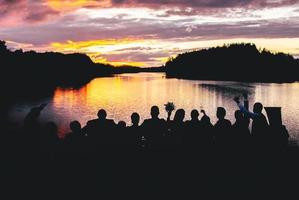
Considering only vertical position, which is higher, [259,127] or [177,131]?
[259,127]

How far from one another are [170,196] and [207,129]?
1965mm

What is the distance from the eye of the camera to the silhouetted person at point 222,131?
458 inches

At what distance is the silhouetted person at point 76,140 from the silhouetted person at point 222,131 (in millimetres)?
3401

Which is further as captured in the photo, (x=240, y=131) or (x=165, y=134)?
(x=165, y=134)

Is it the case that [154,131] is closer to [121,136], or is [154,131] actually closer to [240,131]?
[121,136]

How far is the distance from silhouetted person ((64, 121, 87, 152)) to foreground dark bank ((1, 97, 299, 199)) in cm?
2

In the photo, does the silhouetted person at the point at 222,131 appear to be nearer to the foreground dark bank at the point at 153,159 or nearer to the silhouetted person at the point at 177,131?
the foreground dark bank at the point at 153,159

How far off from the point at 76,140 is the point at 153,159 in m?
2.14

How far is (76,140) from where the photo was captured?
1130 centimetres

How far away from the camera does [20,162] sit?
464 inches

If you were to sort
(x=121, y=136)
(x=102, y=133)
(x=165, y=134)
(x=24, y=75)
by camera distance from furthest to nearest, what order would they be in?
(x=24, y=75), (x=165, y=134), (x=121, y=136), (x=102, y=133)

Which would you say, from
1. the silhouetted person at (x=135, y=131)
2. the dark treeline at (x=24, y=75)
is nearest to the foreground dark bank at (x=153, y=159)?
the silhouetted person at (x=135, y=131)

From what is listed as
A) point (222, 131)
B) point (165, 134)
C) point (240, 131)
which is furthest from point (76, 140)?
point (240, 131)

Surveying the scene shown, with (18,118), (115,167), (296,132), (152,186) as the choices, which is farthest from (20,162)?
(18,118)
